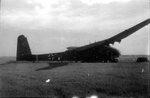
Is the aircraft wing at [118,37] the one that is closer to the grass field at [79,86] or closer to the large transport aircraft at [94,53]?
the large transport aircraft at [94,53]

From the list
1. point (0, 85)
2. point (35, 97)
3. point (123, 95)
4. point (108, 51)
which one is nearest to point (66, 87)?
point (35, 97)

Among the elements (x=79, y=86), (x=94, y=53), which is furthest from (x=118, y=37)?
(x=79, y=86)

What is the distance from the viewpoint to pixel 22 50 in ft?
105

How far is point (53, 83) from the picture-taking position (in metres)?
13.8

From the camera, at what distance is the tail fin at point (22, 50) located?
1257 inches

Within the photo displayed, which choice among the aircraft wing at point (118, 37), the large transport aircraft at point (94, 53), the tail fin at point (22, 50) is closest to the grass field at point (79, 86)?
the large transport aircraft at point (94, 53)

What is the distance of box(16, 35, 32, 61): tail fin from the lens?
105 feet

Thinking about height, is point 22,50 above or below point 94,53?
above

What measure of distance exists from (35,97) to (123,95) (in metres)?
4.68

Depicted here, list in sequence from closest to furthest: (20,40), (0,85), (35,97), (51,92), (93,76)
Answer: (35,97) < (51,92) < (0,85) < (93,76) < (20,40)

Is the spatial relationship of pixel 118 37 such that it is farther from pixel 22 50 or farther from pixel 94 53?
pixel 22 50

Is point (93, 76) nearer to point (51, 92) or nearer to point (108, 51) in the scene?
point (51, 92)

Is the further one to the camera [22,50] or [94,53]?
[22,50]

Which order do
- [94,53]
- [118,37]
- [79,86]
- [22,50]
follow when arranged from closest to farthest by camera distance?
1. [79,86]
2. [94,53]
3. [118,37]
4. [22,50]
